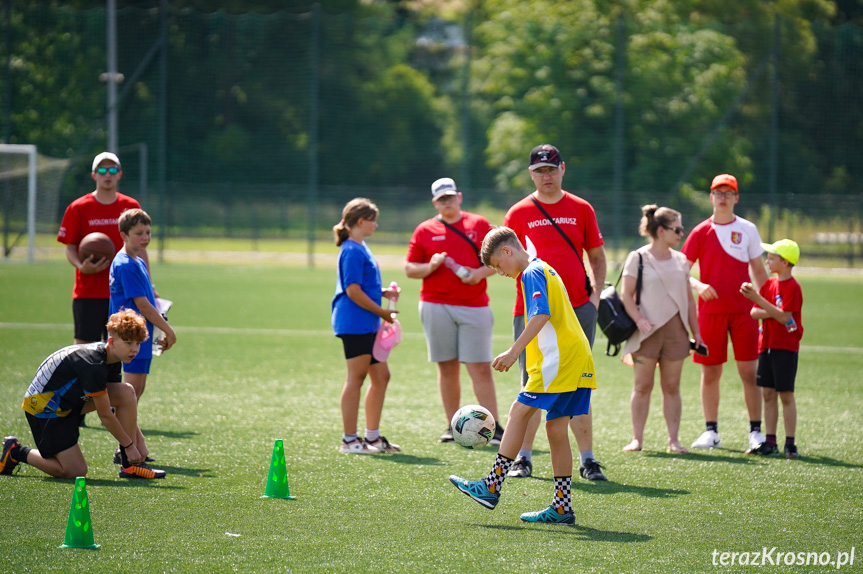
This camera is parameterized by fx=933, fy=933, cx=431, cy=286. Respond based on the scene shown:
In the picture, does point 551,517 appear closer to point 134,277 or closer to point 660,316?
point 660,316

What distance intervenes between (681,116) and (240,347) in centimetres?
2444

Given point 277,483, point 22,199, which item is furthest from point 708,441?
point 22,199

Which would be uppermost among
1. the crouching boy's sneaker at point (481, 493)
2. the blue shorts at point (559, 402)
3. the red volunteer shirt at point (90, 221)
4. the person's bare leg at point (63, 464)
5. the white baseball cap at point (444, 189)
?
the white baseball cap at point (444, 189)

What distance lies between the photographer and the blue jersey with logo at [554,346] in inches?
201

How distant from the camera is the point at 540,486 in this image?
6.12 meters

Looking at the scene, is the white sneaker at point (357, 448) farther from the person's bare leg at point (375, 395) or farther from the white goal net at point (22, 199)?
the white goal net at point (22, 199)

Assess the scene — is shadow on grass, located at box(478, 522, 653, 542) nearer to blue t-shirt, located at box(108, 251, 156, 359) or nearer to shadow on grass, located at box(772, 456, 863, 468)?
shadow on grass, located at box(772, 456, 863, 468)

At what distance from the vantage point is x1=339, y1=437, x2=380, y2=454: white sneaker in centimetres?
695

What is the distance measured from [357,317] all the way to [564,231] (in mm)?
1707

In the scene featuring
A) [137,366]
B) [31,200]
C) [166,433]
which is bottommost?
[166,433]

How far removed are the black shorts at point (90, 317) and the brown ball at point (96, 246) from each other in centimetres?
38

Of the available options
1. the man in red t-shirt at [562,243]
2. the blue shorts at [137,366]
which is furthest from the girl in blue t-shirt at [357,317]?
the blue shorts at [137,366]

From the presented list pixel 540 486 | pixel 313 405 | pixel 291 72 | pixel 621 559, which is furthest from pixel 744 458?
pixel 291 72

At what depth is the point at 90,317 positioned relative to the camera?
7.79 metres
